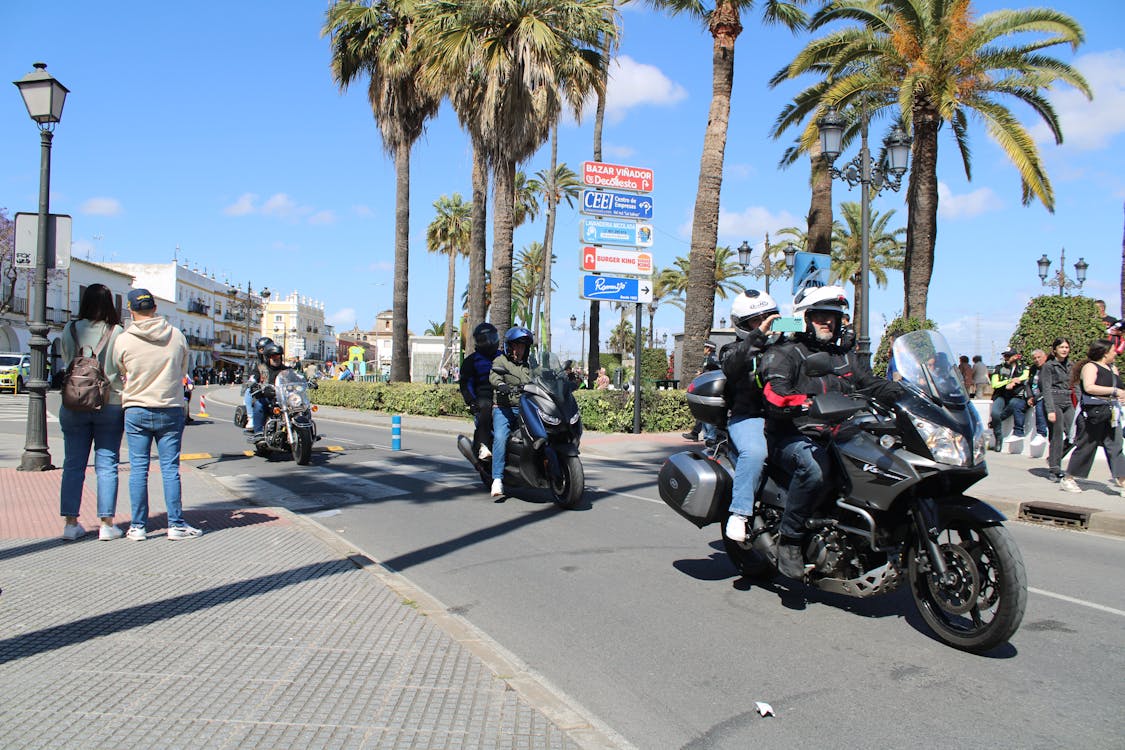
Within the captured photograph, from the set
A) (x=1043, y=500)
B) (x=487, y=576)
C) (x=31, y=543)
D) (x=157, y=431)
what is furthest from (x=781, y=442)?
(x=1043, y=500)

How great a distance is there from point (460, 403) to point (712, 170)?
1018cm

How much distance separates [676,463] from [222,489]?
5.95 meters

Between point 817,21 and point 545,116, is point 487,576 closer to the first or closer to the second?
point 545,116

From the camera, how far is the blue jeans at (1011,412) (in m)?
14.8

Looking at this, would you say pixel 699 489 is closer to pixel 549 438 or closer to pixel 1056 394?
pixel 549 438

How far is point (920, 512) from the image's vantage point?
4.27 metres

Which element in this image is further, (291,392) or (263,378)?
(263,378)

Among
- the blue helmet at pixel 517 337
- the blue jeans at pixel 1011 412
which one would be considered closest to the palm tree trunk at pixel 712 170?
the blue jeans at pixel 1011 412

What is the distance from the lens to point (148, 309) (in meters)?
6.38

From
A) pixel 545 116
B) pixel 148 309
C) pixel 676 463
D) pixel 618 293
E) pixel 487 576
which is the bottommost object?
pixel 487 576

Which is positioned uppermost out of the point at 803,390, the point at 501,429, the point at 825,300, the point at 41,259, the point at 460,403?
the point at 41,259

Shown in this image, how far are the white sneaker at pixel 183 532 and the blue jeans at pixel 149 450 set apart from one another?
46 millimetres

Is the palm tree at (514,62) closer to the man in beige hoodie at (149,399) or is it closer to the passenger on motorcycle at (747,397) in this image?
the man in beige hoodie at (149,399)

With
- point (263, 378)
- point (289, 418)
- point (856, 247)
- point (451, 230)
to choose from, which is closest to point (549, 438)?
point (289, 418)
